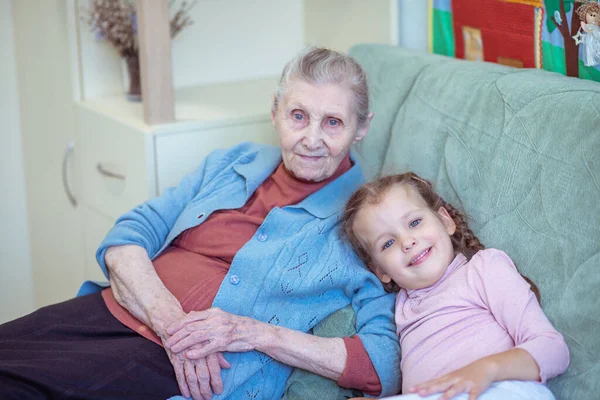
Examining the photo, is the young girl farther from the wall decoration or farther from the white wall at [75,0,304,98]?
the white wall at [75,0,304,98]

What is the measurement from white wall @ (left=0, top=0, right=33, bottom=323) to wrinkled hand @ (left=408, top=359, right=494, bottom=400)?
6.97 feet

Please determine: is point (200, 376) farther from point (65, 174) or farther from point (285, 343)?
point (65, 174)

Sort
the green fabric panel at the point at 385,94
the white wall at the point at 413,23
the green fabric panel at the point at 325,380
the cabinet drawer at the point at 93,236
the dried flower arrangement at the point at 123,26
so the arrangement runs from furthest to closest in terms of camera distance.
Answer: the cabinet drawer at the point at 93,236, the dried flower arrangement at the point at 123,26, the white wall at the point at 413,23, the green fabric panel at the point at 385,94, the green fabric panel at the point at 325,380

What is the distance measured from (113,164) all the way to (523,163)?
1.33 metres

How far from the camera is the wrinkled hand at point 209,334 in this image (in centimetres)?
167

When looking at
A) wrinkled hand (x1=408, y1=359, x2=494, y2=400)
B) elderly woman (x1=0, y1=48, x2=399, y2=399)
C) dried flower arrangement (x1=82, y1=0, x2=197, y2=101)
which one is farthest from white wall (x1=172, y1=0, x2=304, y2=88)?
wrinkled hand (x1=408, y1=359, x2=494, y2=400)

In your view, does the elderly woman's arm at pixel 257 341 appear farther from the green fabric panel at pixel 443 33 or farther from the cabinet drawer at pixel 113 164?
the green fabric panel at pixel 443 33

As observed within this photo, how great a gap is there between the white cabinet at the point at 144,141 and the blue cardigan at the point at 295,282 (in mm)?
397

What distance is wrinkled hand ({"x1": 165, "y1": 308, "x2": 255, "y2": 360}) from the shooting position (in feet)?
5.47

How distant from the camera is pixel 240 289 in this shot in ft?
5.88

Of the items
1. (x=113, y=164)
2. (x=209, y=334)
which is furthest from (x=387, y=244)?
(x=113, y=164)

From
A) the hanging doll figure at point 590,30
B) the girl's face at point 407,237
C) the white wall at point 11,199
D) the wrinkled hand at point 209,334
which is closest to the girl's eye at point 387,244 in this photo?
the girl's face at point 407,237

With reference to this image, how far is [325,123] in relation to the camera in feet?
6.20

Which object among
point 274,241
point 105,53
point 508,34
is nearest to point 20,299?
point 105,53
